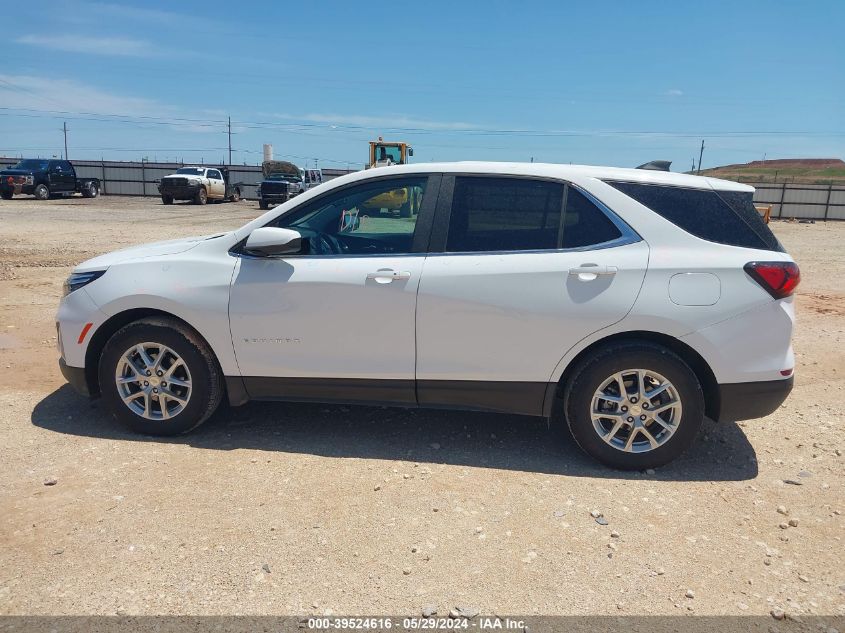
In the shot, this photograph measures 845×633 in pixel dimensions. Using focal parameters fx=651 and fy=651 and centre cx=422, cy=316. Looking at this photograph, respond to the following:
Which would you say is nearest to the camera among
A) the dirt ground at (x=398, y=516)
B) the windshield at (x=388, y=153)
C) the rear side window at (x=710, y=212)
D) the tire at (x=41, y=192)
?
the dirt ground at (x=398, y=516)

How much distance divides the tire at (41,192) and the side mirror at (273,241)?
3148 centimetres

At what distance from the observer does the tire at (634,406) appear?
375cm

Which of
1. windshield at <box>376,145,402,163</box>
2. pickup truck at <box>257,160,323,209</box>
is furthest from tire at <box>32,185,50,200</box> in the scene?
windshield at <box>376,145,402,163</box>

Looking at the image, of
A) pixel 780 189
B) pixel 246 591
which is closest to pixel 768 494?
pixel 246 591

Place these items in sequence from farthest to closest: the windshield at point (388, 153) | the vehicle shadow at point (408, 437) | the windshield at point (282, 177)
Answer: the windshield at point (282, 177) → the windshield at point (388, 153) → the vehicle shadow at point (408, 437)

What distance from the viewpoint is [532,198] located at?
393 centimetres

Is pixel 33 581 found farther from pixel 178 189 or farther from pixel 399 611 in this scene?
pixel 178 189

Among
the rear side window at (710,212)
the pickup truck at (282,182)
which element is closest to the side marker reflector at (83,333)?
the rear side window at (710,212)

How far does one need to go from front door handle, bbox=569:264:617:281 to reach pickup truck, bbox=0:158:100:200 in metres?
32.2

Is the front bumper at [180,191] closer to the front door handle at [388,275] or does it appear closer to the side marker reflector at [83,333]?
the side marker reflector at [83,333]

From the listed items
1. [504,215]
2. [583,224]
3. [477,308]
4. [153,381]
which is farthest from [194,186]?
[583,224]

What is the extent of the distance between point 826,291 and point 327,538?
9.98 m

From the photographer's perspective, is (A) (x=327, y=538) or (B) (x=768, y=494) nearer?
(A) (x=327, y=538)

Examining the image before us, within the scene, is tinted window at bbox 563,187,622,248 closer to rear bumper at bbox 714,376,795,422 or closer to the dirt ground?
rear bumper at bbox 714,376,795,422
